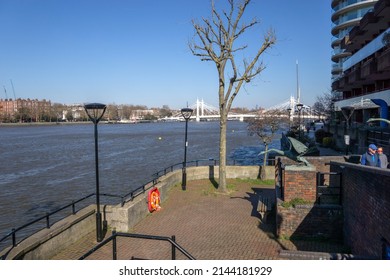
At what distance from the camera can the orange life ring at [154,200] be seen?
1258 cm

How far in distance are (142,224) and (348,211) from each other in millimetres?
6002

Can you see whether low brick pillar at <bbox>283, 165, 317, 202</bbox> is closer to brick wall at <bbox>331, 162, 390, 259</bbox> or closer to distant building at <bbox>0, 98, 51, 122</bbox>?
brick wall at <bbox>331, 162, 390, 259</bbox>

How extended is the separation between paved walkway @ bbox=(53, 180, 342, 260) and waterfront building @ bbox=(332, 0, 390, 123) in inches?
522

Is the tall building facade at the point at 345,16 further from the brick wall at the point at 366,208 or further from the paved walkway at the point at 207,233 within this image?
the brick wall at the point at 366,208

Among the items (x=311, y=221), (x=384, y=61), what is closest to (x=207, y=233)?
(x=311, y=221)

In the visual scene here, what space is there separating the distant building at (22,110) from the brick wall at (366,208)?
548 feet

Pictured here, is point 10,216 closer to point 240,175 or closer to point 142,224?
point 142,224

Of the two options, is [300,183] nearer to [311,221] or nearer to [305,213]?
[305,213]

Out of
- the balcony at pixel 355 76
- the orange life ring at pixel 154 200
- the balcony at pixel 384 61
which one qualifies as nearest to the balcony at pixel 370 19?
the balcony at pixel 355 76

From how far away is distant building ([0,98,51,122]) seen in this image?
158625 millimetres

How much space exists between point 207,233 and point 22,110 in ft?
541

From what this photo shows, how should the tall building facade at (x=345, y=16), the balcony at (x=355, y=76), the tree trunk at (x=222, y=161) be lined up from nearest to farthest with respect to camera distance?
the tree trunk at (x=222, y=161)
the balcony at (x=355, y=76)
the tall building facade at (x=345, y=16)
